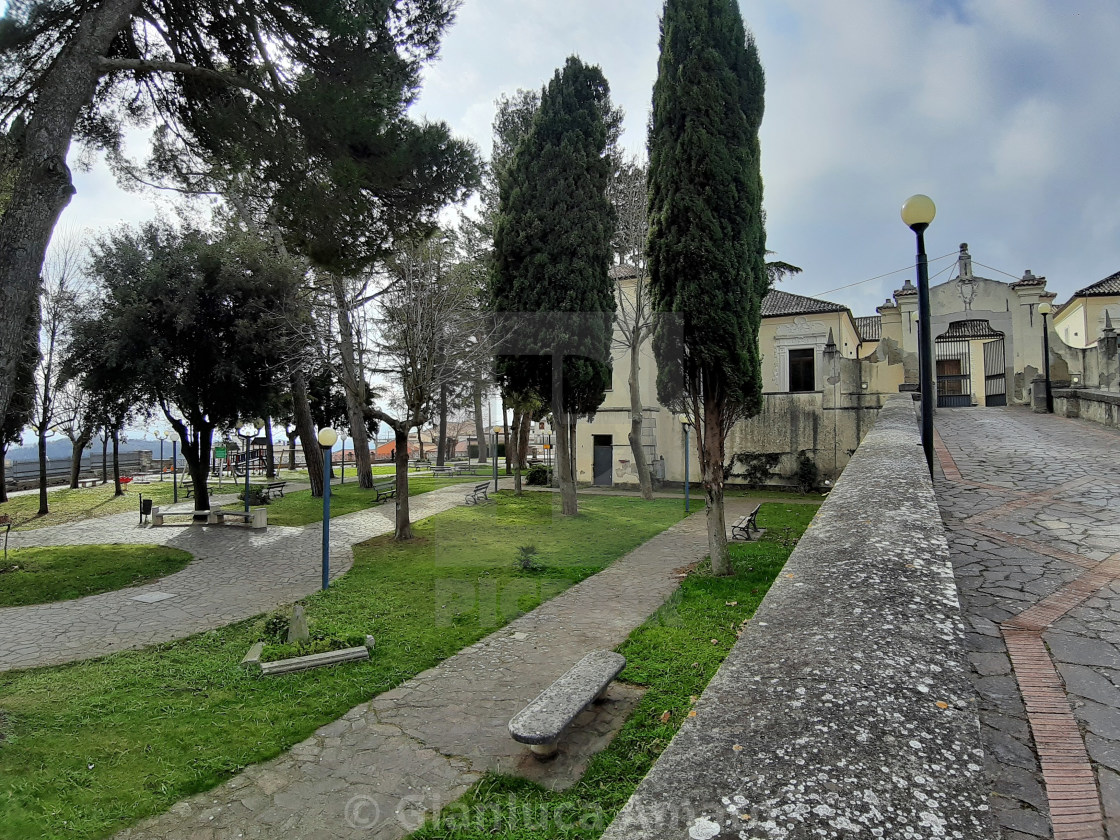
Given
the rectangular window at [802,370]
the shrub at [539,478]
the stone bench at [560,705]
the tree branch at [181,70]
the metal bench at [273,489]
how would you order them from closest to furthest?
the stone bench at [560,705] < the tree branch at [181,70] < the metal bench at [273,489] < the rectangular window at [802,370] < the shrub at [539,478]

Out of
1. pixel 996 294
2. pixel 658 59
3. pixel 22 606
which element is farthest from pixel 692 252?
pixel 996 294

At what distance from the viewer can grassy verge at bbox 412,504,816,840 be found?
3.31 m

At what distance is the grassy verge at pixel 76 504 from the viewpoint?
15.9 m

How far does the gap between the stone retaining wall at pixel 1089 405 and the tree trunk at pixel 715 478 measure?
31.5 ft

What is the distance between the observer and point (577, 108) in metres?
15.0

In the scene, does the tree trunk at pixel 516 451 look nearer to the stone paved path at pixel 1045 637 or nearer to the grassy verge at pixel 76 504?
the grassy verge at pixel 76 504

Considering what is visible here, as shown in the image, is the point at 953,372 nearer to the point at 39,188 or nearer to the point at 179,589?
the point at 179,589

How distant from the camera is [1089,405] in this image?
13953 millimetres

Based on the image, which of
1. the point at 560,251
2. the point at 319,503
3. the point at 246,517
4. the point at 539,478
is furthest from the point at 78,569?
the point at 539,478

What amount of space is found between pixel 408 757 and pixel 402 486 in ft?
28.1

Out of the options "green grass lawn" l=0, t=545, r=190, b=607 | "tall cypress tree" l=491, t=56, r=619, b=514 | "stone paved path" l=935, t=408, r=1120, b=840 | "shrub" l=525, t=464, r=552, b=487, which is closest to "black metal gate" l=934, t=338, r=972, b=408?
"shrub" l=525, t=464, r=552, b=487

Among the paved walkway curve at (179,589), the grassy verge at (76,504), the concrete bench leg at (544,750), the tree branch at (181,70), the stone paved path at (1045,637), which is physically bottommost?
the paved walkway curve at (179,589)

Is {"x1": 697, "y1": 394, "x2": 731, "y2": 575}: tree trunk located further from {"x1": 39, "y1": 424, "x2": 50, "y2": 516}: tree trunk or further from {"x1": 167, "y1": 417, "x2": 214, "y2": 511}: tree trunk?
{"x1": 39, "y1": 424, "x2": 50, "y2": 516}: tree trunk

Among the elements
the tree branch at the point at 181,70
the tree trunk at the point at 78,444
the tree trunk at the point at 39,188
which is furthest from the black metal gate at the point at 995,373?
the tree trunk at the point at 78,444
